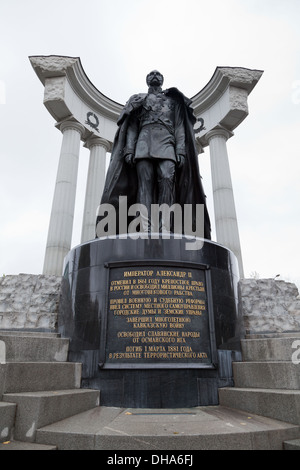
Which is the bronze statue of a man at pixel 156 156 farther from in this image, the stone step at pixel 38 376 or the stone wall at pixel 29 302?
the stone step at pixel 38 376

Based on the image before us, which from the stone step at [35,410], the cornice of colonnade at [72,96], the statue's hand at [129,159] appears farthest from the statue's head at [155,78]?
the cornice of colonnade at [72,96]

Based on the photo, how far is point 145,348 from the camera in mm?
5004

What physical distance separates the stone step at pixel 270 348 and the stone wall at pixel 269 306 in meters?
1.72

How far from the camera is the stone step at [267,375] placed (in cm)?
457

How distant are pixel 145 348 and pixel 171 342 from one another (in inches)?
16.9

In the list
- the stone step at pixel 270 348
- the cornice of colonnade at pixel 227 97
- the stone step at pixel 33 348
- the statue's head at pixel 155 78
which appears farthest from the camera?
the cornice of colonnade at pixel 227 97

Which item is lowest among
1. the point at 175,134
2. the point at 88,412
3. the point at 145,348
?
the point at 88,412

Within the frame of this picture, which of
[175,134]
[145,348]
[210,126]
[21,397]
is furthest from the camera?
[210,126]

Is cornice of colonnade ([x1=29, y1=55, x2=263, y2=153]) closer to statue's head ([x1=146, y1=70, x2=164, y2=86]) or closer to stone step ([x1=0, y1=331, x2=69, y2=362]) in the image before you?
statue's head ([x1=146, y1=70, x2=164, y2=86])

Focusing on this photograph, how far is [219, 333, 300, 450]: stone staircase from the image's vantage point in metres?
3.93

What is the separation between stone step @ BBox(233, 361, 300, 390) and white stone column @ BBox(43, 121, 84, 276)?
10.4 metres
